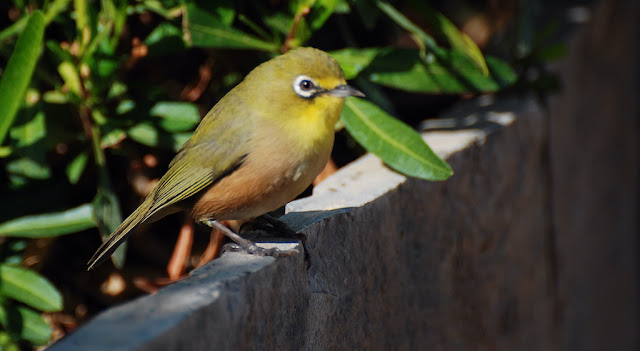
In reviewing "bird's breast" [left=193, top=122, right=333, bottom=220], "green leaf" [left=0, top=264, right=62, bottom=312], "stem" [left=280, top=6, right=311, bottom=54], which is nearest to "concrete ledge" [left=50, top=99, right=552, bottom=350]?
"bird's breast" [left=193, top=122, right=333, bottom=220]

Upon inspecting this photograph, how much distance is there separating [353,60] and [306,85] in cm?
89

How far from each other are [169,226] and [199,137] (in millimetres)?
1183

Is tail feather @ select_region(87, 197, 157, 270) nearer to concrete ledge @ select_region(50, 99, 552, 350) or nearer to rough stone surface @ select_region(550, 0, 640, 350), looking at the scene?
concrete ledge @ select_region(50, 99, 552, 350)

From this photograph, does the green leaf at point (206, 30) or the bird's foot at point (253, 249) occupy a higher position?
the green leaf at point (206, 30)

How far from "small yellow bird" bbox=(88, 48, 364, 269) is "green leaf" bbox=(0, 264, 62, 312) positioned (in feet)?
0.99

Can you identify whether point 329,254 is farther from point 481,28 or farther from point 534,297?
point 481,28

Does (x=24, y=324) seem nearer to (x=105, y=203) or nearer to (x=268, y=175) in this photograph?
(x=105, y=203)

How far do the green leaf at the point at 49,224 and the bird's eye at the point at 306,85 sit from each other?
0.99 m

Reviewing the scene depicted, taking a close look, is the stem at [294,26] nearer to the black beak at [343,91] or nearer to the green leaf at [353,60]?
the green leaf at [353,60]

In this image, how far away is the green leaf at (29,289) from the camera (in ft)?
9.50

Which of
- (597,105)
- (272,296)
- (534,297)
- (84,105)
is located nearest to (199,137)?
(84,105)

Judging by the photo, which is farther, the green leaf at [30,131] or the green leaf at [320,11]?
the green leaf at [320,11]

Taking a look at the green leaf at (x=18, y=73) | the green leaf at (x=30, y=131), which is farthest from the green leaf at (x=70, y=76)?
the green leaf at (x=18, y=73)

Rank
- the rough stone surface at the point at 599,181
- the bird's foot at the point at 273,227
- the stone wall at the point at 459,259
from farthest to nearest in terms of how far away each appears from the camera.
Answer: the rough stone surface at the point at 599,181
the bird's foot at the point at 273,227
the stone wall at the point at 459,259
